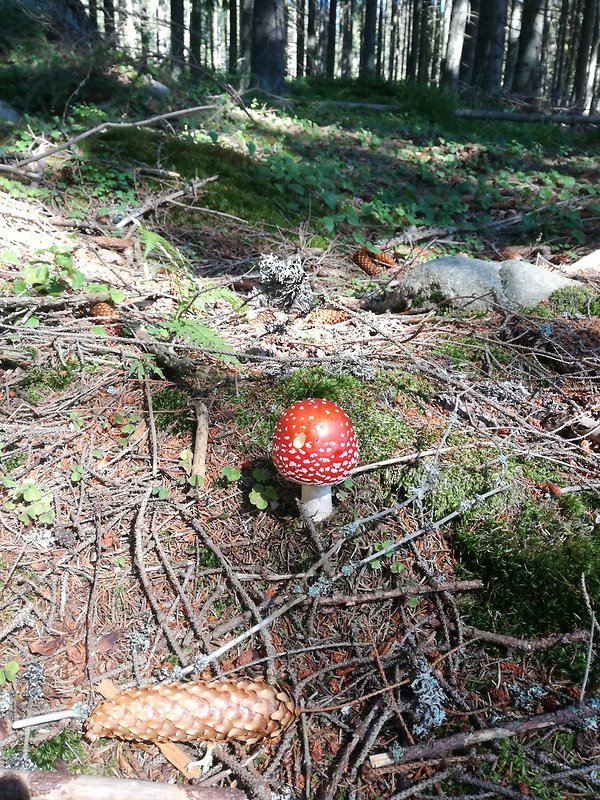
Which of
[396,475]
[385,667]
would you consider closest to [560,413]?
[396,475]

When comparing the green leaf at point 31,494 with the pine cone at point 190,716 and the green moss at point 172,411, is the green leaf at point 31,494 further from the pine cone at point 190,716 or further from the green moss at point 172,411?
the pine cone at point 190,716

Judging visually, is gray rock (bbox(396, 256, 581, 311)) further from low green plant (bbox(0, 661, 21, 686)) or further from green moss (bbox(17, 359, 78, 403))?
low green plant (bbox(0, 661, 21, 686))

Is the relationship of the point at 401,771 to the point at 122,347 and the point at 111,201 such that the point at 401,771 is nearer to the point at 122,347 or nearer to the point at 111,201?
the point at 122,347

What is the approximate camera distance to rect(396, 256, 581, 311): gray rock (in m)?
3.89

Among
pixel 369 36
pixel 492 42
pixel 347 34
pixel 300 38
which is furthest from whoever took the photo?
pixel 347 34

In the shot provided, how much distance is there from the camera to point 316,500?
8.46 ft

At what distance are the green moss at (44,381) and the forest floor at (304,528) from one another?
1cm

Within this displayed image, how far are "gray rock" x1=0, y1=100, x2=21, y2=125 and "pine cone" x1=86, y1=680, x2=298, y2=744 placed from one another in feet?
21.7

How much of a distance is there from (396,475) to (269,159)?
19.3 feet

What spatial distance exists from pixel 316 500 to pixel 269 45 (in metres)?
13.3

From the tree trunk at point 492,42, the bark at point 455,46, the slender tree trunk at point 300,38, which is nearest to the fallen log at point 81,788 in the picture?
the bark at point 455,46

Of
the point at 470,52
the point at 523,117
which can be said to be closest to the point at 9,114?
the point at 523,117

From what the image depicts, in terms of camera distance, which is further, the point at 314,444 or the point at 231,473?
the point at 231,473

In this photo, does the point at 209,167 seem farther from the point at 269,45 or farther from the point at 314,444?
the point at 269,45
